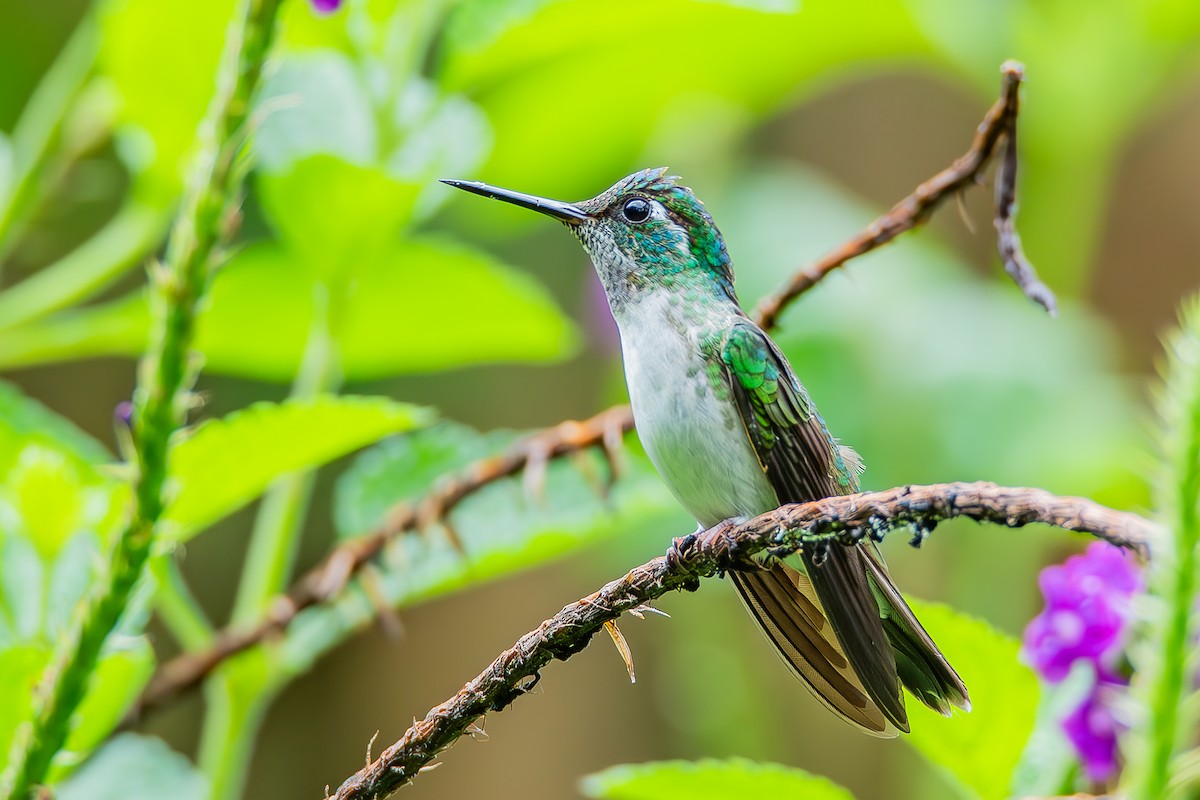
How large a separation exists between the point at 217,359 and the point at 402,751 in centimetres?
112

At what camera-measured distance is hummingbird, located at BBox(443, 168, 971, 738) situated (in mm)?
1065

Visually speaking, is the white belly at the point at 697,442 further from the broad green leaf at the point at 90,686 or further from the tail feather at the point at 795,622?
the broad green leaf at the point at 90,686

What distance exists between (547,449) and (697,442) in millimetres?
175

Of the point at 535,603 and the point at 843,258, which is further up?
the point at 535,603

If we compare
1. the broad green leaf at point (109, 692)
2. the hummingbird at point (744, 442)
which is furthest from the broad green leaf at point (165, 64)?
the broad green leaf at point (109, 692)

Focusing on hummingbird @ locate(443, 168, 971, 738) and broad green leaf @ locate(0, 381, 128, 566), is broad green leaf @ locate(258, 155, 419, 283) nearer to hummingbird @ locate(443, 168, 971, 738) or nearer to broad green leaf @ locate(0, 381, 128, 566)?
hummingbird @ locate(443, 168, 971, 738)

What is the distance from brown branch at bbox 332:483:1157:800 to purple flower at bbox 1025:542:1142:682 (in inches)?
20.1

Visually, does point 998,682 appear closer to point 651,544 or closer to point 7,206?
point 7,206

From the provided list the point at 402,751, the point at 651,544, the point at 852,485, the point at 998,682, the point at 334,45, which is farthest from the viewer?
the point at 651,544

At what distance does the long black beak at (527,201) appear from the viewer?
4.04ft

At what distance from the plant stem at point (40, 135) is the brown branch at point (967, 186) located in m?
0.96

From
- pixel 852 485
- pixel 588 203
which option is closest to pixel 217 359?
pixel 588 203

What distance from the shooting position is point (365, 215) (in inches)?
52.0

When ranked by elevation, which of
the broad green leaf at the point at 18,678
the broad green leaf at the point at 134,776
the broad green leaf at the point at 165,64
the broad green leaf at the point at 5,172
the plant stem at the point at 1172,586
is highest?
the broad green leaf at the point at 5,172
